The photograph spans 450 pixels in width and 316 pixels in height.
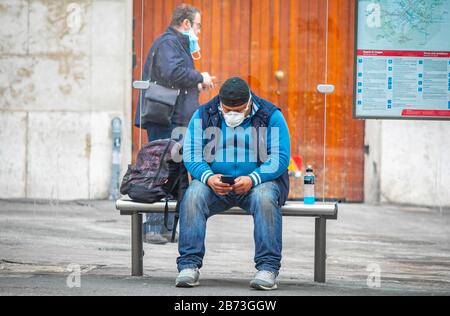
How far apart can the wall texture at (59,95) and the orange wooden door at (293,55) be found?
1.41 metres

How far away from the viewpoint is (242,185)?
7.41 meters

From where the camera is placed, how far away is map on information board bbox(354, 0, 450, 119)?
8.38 meters

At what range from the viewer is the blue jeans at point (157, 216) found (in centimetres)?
873

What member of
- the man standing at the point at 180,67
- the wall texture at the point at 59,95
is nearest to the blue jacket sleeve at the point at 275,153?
the man standing at the point at 180,67

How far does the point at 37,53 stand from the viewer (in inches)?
457

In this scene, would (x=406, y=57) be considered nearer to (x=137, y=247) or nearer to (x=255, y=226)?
(x=255, y=226)

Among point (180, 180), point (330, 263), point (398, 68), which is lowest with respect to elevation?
point (330, 263)

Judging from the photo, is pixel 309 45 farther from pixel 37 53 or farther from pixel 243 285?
pixel 37 53

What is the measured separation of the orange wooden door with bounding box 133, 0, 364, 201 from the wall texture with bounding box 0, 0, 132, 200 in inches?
55.5

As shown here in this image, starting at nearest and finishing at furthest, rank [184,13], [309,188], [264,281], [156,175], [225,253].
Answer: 1. [264,281]
2. [156,175]
3. [309,188]
4. [184,13]
5. [225,253]

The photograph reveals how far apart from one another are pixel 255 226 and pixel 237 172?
454 mm

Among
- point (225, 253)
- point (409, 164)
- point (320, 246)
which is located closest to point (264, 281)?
point (320, 246)
